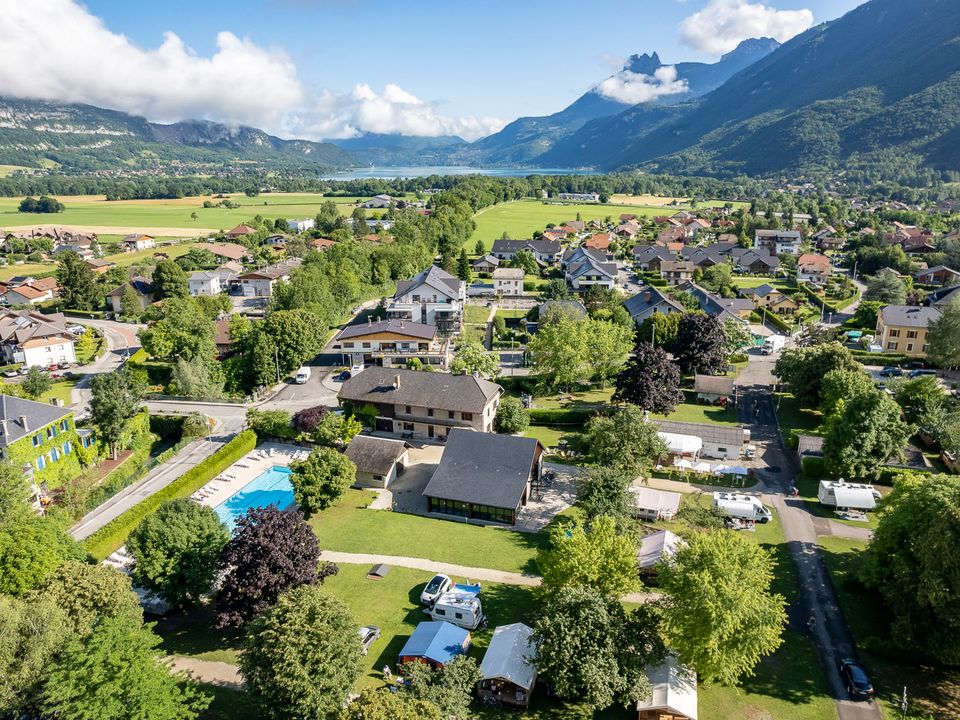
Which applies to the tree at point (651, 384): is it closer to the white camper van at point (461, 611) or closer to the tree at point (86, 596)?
the white camper van at point (461, 611)

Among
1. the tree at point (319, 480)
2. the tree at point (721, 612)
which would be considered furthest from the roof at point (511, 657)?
the tree at point (319, 480)

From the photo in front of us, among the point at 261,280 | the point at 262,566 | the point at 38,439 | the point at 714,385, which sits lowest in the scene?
the point at 714,385

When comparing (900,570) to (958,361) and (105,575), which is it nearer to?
(105,575)

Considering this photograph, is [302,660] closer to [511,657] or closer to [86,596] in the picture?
[511,657]

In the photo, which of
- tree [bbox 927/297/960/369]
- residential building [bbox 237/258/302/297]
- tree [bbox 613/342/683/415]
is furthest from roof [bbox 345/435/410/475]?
residential building [bbox 237/258/302/297]

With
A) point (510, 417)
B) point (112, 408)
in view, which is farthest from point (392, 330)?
point (112, 408)

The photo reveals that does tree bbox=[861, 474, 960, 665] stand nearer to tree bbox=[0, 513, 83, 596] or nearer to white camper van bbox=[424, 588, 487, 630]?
white camper van bbox=[424, 588, 487, 630]
